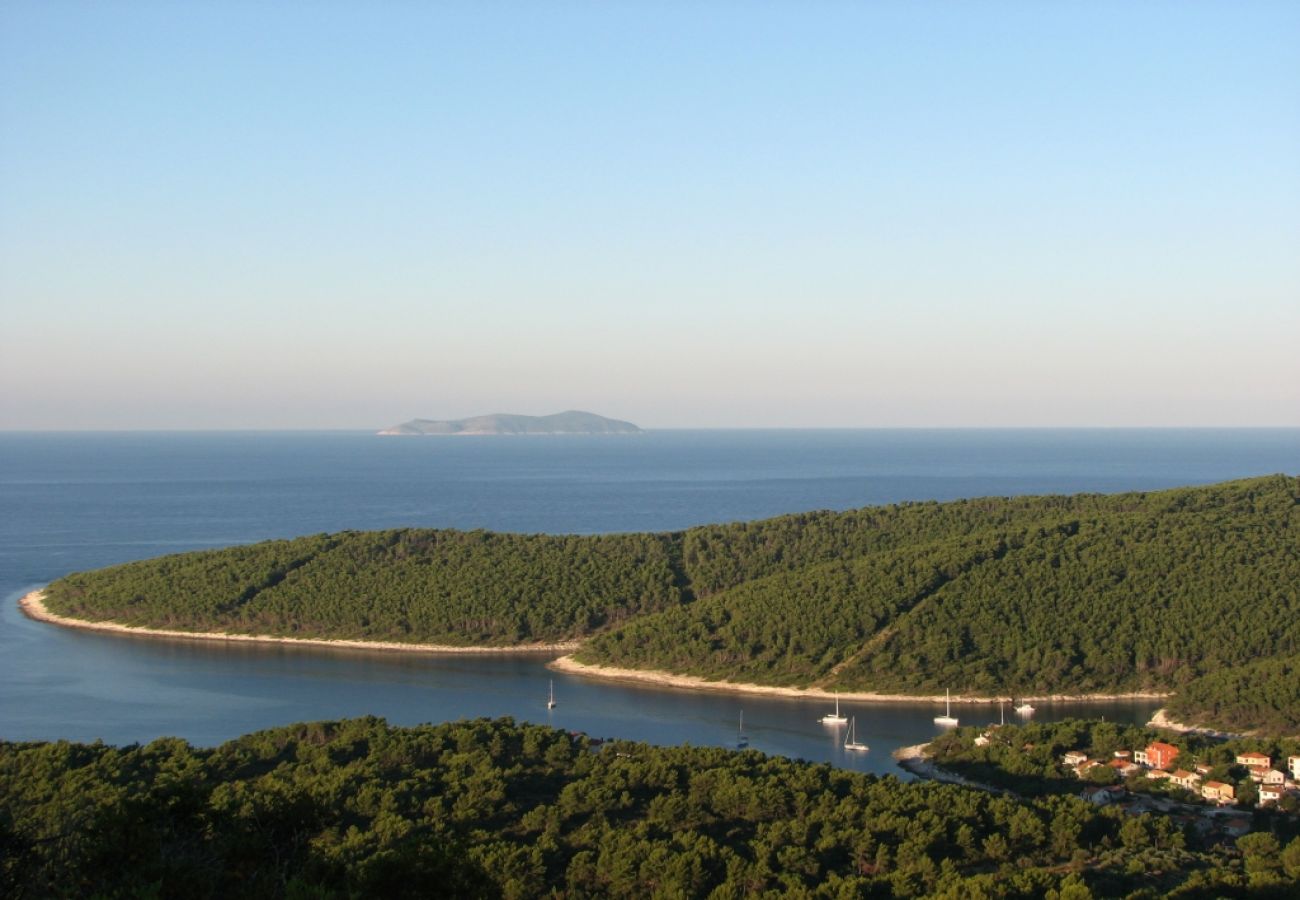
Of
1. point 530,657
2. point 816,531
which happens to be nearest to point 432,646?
point 530,657

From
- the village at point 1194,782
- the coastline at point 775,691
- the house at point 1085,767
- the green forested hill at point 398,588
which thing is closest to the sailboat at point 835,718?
the coastline at point 775,691

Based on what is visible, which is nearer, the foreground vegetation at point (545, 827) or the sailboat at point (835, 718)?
the foreground vegetation at point (545, 827)

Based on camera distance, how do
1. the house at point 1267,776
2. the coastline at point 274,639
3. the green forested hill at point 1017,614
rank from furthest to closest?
1. the coastline at point 274,639
2. the green forested hill at point 1017,614
3. the house at point 1267,776

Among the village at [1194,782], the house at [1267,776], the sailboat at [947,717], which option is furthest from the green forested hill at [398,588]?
the house at [1267,776]

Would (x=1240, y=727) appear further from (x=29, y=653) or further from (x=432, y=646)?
(x=29, y=653)

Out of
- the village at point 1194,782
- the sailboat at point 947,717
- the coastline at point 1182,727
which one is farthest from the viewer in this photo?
the sailboat at point 947,717

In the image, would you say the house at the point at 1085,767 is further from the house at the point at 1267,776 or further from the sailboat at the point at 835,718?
the sailboat at the point at 835,718

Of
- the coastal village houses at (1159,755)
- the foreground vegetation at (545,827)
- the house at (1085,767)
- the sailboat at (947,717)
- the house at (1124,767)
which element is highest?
the foreground vegetation at (545,827)

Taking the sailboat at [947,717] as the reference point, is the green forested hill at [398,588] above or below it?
above
